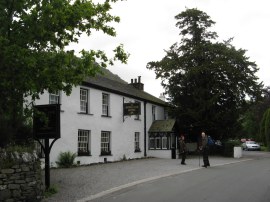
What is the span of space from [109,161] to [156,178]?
11193 millimetres

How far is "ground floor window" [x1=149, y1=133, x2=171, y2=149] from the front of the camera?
3558 centimetres

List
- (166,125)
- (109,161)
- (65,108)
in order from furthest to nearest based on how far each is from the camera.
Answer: (166,125) → (109,161) → (65,108)

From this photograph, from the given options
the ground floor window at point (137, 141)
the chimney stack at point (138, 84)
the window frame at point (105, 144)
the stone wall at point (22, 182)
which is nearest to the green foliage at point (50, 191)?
the stone wall at point (22, 182)

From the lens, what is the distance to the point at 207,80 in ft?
130

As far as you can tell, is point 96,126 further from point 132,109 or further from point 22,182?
point 22,182

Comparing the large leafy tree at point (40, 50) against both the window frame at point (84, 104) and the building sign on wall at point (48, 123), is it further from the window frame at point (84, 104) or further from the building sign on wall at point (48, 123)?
the window frame at point (84, 104)

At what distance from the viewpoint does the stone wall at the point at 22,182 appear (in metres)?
11.0

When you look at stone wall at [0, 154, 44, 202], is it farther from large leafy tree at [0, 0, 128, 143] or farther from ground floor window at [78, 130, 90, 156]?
ground floor window at [78, 130, 90, 156]

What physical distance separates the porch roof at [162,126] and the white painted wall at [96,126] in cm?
160

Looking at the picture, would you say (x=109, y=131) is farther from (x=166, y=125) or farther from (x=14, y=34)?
(x=14, y=34)

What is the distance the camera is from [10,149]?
1155 cm

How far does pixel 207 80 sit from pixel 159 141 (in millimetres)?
8098

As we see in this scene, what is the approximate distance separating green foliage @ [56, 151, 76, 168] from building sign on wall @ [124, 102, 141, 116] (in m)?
8.03

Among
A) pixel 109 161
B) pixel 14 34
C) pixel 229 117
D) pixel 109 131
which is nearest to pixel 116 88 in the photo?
pixel 109 131
